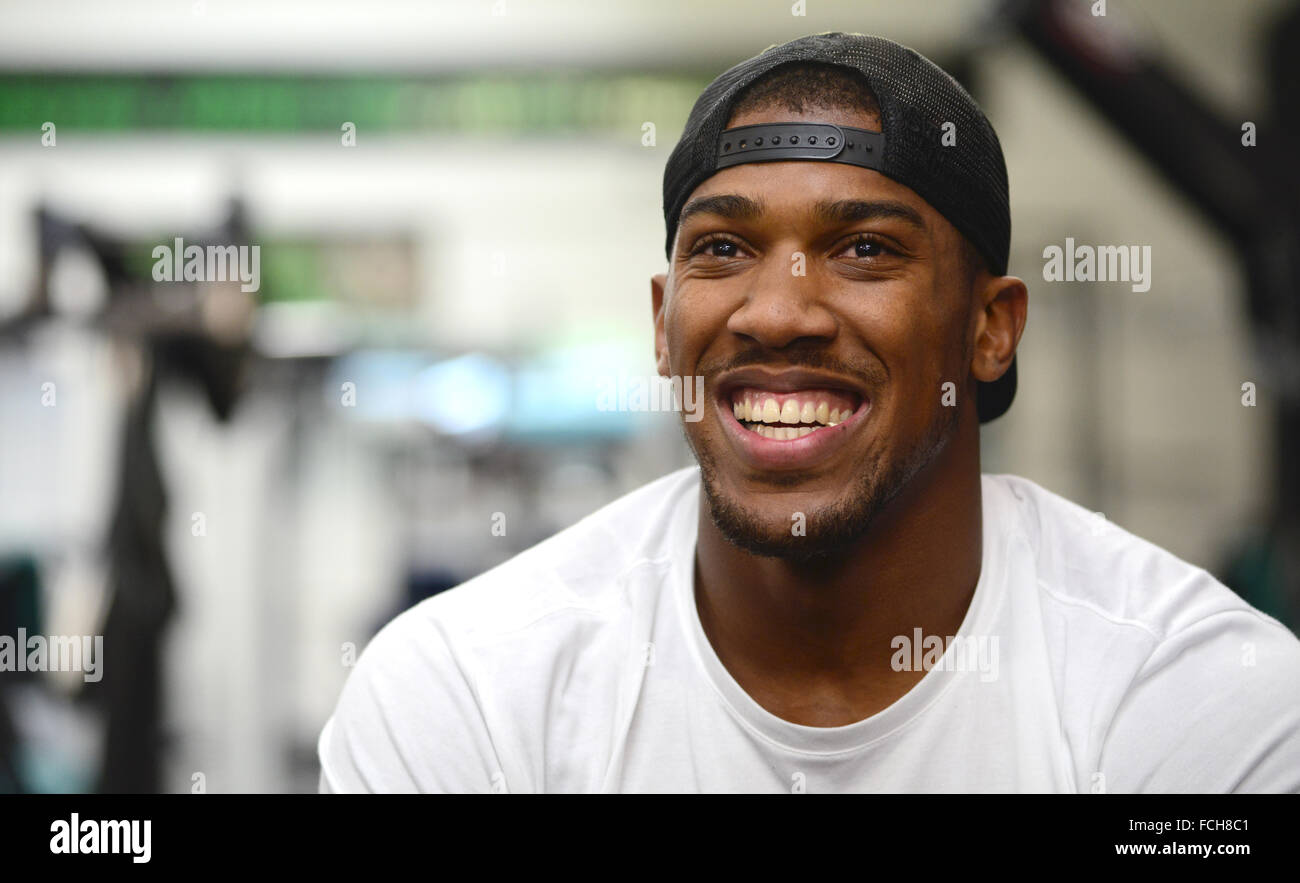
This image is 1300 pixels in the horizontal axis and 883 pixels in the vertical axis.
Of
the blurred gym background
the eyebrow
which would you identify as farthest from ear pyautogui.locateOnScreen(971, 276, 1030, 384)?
the blurred gym background

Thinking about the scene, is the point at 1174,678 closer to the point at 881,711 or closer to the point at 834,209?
the point at 881,711

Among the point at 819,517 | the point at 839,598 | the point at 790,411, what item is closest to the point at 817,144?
the point at 790,411

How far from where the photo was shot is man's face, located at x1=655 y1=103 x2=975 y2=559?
1308 mm

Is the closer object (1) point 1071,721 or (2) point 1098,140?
(1) point 1071,721

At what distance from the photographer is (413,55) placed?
5625 millimetres

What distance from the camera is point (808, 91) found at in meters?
1.33

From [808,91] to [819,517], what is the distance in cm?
46

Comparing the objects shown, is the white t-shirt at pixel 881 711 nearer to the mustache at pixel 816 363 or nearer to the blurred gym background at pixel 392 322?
the mustache at pixel 816 363

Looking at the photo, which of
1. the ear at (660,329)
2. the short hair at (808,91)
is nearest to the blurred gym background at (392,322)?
the ear at (660,329)

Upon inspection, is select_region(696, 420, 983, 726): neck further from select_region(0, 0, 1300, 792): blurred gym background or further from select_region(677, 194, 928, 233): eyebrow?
select_region(0, 0, 1300, 792): blurred gym background

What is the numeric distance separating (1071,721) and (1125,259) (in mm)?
4529

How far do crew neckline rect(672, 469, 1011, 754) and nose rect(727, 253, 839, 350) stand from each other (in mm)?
329

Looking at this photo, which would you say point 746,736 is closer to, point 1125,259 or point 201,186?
point 1125,259
